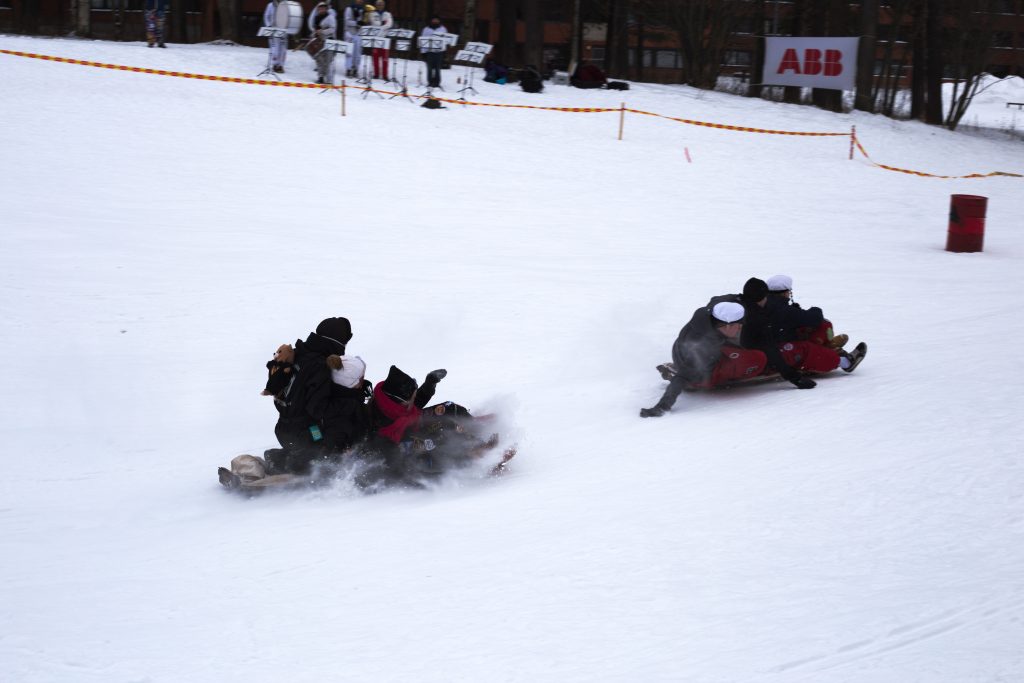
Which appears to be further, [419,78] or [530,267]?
[419,78]

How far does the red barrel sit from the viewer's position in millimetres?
16219

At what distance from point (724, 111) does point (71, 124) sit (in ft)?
59.2

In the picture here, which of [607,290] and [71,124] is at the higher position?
[71,124]

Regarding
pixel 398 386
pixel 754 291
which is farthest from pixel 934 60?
pixel 398 386

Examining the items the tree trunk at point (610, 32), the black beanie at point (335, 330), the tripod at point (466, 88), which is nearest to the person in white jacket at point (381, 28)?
the tripod at point (466, 88)

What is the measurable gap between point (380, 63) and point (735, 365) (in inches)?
769

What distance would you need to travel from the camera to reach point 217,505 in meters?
7.01

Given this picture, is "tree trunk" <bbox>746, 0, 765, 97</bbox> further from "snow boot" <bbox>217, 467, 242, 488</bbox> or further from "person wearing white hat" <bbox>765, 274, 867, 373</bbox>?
"snow boot" <bbox>217, 467, 242, 488</bbox>

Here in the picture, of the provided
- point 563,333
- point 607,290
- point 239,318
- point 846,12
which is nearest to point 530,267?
point 607,290

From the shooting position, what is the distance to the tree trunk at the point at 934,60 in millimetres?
33281

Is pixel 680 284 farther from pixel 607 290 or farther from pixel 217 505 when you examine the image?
pixel 217 505

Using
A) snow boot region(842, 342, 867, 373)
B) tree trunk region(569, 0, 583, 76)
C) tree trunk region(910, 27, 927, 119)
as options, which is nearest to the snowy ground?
snow boot region(842, 342, 867, 373)

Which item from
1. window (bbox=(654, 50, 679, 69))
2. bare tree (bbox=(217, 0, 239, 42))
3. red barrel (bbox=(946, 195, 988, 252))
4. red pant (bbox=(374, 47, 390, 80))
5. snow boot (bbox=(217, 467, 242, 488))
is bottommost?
snow boot (bbox=(217, 467, 242, 488))

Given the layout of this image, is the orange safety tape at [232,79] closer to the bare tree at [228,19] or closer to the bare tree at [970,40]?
the bare tree at [228,19]
